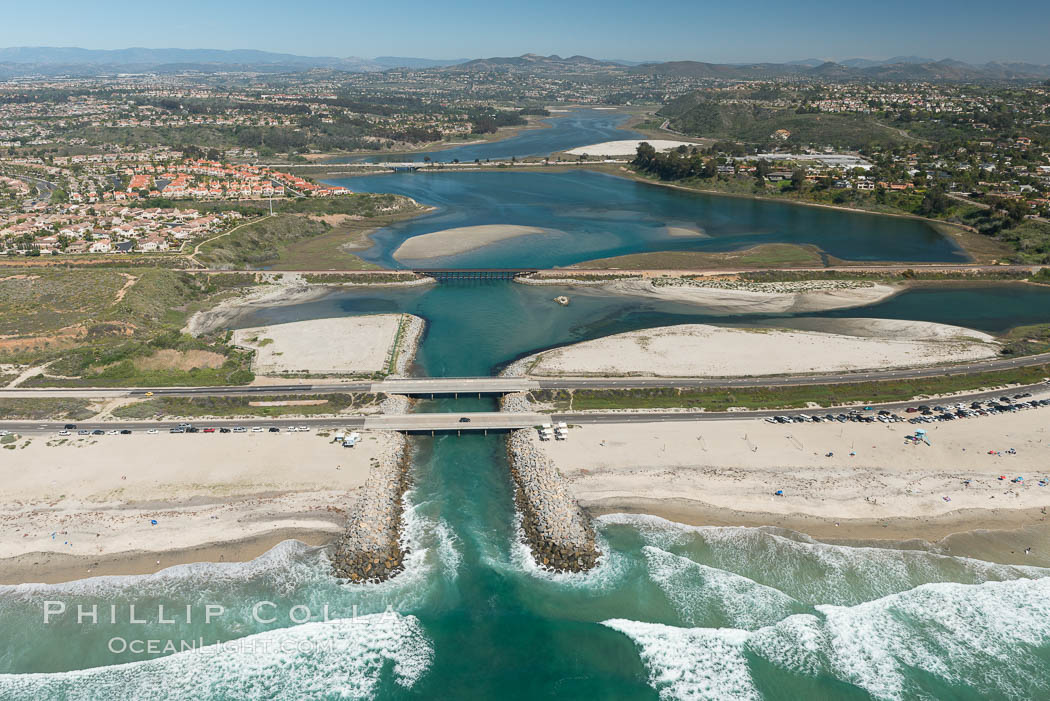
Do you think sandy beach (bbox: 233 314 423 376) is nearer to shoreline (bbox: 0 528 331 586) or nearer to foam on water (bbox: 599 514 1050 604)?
shoreline (bbox: 0 528 331 586)

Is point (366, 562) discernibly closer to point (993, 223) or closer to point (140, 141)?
point (993, 223)

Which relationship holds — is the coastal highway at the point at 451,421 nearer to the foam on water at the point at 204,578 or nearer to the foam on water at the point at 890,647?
the foam on water at the point at 204,578

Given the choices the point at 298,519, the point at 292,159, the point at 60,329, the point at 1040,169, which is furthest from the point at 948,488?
the point at 292,159

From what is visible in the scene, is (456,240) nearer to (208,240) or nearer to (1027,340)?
(208,240)

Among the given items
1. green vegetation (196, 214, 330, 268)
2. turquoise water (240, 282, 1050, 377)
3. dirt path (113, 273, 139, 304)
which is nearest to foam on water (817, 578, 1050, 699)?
turquoise water (240, 282, 1050, 377)

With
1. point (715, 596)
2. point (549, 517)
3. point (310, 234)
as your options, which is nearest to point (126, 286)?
point (310, 234)

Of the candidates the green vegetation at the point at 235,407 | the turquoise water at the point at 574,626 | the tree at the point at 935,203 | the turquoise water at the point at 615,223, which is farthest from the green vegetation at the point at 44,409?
the tree at the point at 935,203

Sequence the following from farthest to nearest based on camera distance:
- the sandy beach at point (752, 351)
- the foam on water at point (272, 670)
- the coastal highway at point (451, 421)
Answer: the sandy beach at point (752, 351)
the coastal highway at point (451, 421)
the foam on water at point (272, 670)
